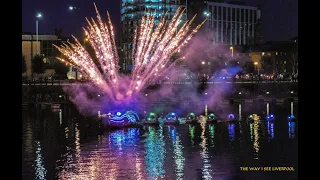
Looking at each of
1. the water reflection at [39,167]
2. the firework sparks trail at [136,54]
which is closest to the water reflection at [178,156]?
the water reflection at [39,167]

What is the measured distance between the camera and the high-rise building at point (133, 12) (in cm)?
11475

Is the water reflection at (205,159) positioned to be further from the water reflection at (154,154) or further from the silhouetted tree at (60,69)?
the silhouetted tree at (60,69)

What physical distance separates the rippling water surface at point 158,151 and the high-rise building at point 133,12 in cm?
7502

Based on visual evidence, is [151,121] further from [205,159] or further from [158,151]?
[205,159]

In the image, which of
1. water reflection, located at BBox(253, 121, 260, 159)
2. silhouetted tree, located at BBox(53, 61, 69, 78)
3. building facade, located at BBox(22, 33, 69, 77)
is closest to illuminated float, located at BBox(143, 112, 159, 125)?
water reflection, located at BBox(253, 121, 260, 159)

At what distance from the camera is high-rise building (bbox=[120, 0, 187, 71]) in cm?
11475

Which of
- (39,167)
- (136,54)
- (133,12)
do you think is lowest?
(39,167)

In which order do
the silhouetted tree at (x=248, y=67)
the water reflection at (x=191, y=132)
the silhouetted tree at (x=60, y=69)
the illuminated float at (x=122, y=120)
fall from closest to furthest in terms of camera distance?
1. the water reflection at (x=191, y=132)
2. the illuminated float at (x=122, y=120)
3. the silhouetted tree at (x=60, y=69)
4. the silhouetted tree at (x=248, y=67)

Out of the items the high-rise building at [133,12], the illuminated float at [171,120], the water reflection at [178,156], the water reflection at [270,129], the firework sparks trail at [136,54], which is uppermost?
the high-rise building at [133,12]

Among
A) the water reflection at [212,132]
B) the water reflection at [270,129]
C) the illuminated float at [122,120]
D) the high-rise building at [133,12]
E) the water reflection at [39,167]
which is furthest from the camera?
the high-rise building at [133,12]

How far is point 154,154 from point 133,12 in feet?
326

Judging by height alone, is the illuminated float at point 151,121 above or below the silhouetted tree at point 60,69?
below

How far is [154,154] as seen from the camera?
2492cm

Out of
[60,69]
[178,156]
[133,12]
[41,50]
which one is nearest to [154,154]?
[178,156]
